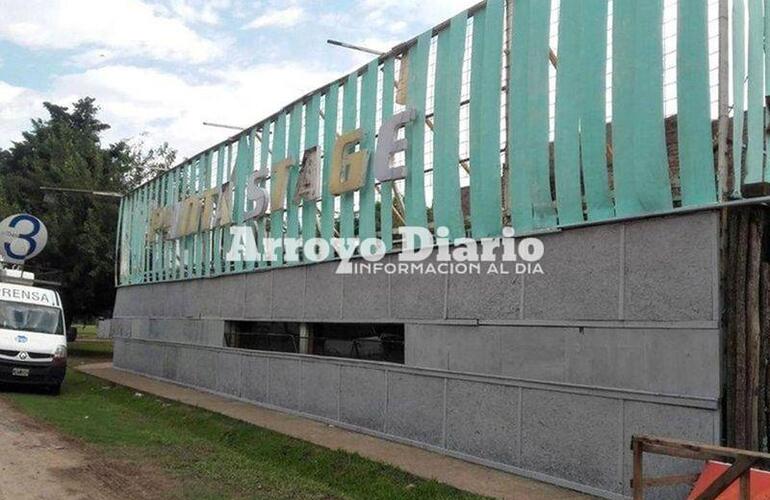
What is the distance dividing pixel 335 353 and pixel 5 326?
7.26m

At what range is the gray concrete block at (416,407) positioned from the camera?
870 cm

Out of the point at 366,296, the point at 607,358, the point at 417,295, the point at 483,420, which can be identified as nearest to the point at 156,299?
the point at 366,296

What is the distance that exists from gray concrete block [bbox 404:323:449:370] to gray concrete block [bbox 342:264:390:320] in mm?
620

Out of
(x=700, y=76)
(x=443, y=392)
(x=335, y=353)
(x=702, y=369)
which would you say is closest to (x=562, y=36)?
(x=700, y=76)

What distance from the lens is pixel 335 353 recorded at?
36.9 ft

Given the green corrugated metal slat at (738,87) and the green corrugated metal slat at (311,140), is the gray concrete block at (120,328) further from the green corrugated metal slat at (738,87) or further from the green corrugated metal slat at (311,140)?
the green corrugated metal slat at (738,87)

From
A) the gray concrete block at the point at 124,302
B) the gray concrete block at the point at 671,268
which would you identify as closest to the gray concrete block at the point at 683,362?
the gray concrete block at the point at 671,268

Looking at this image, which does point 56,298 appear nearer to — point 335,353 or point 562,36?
point 335,353

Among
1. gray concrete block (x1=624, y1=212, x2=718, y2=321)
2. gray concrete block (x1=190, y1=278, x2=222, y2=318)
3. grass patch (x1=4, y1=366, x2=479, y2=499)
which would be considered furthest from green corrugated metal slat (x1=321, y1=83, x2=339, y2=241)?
gray concrete block (x1=624, y1=212, x2=718, y2=321)

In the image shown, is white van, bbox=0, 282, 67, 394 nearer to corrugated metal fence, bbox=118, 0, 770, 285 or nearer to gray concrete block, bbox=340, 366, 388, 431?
corrugated metal fence, bbox=118, 0, 770, 285

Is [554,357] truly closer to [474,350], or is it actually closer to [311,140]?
[474,350]

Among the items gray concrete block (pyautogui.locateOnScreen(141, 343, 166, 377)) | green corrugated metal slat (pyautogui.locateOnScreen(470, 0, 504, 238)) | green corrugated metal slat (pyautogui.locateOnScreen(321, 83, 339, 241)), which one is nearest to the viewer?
green corrugated metal slat (pyautogui.locateOnScreen(470, 0, 504, 238))

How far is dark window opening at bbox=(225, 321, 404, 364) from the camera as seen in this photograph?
9.99 m

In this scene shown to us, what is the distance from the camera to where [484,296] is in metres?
8.23
